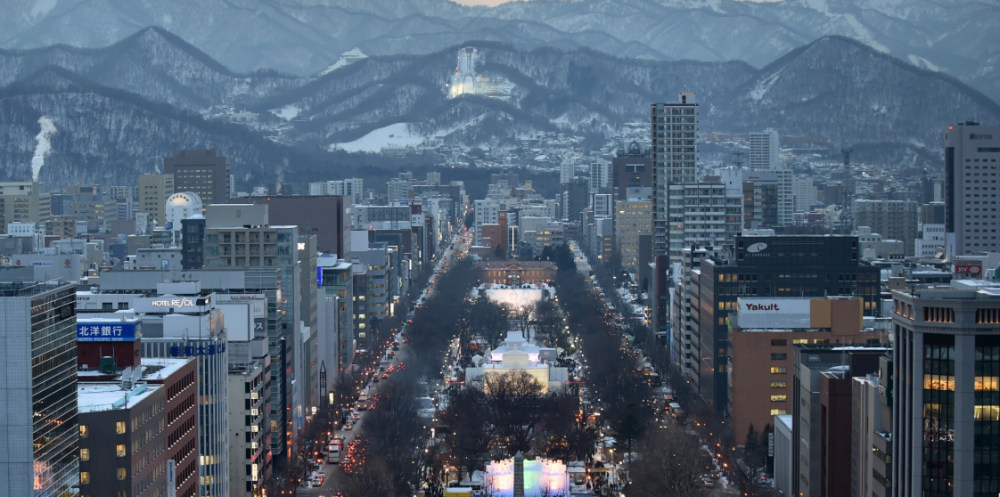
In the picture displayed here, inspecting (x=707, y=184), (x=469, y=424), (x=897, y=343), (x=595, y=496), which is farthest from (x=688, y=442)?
(x=707, y=184)

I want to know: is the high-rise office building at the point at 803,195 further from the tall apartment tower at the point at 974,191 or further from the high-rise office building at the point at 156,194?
the high-rise office building at the point at 156,194

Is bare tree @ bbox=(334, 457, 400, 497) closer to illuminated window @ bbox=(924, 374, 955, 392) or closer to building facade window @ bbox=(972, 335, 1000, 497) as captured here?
illuminated window @ bbox=(924, 374, 955, 392)

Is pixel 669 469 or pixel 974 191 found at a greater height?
pixel 974 191

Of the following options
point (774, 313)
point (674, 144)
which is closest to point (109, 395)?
point (774, 313)

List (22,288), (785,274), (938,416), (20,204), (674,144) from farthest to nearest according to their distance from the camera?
(20,204) < (674,144) < (785,274) < (22,288) < (938,416)

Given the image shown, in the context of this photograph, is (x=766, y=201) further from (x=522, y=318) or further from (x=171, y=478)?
(x=171, y=478)
